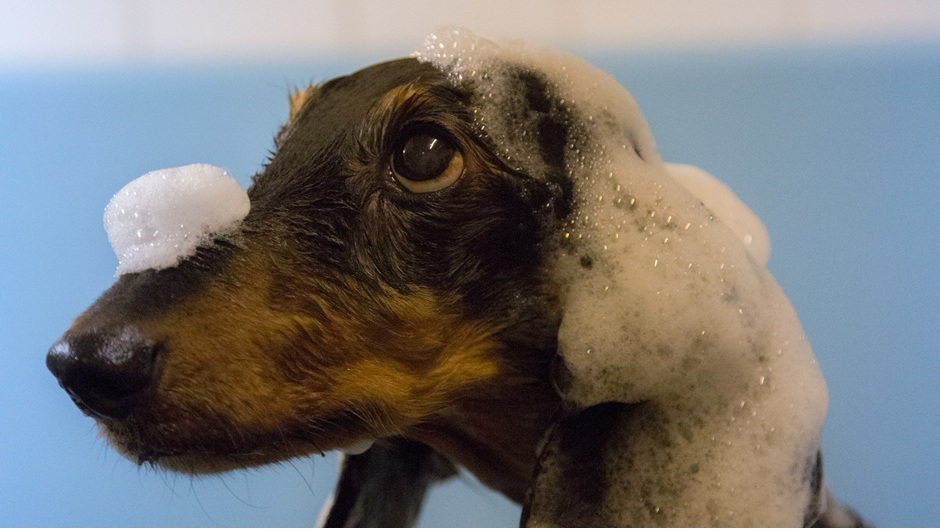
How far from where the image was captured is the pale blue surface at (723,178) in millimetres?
972

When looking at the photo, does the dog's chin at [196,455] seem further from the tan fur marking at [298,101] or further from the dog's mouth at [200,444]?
the tan fur marking at [298,101]

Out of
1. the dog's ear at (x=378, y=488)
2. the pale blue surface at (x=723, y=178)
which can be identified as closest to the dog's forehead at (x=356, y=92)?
the pale blue surface at (x=723, y=178)

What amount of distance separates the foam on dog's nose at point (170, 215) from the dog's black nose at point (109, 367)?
0.10 meters

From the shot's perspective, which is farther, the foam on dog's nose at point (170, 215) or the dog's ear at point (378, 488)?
the dog's ear at point (378, 488)

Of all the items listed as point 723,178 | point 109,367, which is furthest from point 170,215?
point 723,178

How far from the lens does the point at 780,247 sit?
4.42 feet

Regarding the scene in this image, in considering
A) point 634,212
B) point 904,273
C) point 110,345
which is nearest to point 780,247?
point 904,273

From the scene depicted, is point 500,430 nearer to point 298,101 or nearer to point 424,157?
point 424,157

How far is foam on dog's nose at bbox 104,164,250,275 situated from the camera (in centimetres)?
68

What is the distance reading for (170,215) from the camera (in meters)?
0.70

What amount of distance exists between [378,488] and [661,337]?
18.1 inches

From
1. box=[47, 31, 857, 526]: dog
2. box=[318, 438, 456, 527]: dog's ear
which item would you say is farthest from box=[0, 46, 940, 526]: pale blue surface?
box=[47, 31, 857, 526]: dog

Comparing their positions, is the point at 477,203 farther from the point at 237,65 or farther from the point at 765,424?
the point at 237,65

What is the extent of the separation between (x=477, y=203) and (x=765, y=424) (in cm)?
40
